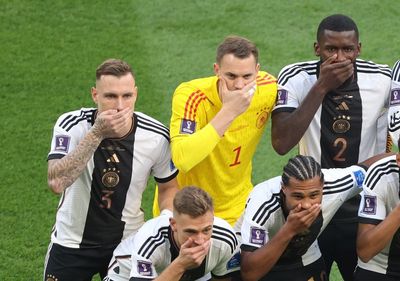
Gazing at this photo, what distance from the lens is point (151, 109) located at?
1102 centimetres

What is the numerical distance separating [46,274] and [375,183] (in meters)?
2.24

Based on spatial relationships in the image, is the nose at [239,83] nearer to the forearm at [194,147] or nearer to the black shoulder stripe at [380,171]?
the forearm at [194,147]

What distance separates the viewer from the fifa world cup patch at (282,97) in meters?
7.32

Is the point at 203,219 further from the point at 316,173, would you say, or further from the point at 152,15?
the point at 152,15

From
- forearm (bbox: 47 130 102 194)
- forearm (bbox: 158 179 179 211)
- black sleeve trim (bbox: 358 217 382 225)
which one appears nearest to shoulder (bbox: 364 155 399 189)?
black sleeve trim (bbox: 358 217 382 225)

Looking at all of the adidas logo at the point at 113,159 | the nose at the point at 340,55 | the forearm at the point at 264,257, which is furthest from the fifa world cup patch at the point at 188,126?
the nose at the point at 340,55

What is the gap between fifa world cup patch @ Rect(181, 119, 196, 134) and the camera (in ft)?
23.0

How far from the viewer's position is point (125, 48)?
12125 millimetres

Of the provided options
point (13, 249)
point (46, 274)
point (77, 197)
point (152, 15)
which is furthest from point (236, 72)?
point (152, 15)

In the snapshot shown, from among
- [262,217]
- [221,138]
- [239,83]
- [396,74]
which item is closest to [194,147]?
[221,138]

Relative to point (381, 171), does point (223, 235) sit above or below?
below

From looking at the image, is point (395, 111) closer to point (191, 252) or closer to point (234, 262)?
point (234, 262)

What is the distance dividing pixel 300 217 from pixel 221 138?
0.93m

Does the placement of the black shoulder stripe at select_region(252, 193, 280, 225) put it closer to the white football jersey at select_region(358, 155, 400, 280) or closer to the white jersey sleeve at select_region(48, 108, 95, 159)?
the white football jersey at select_region(358, 155, 400, 280)
